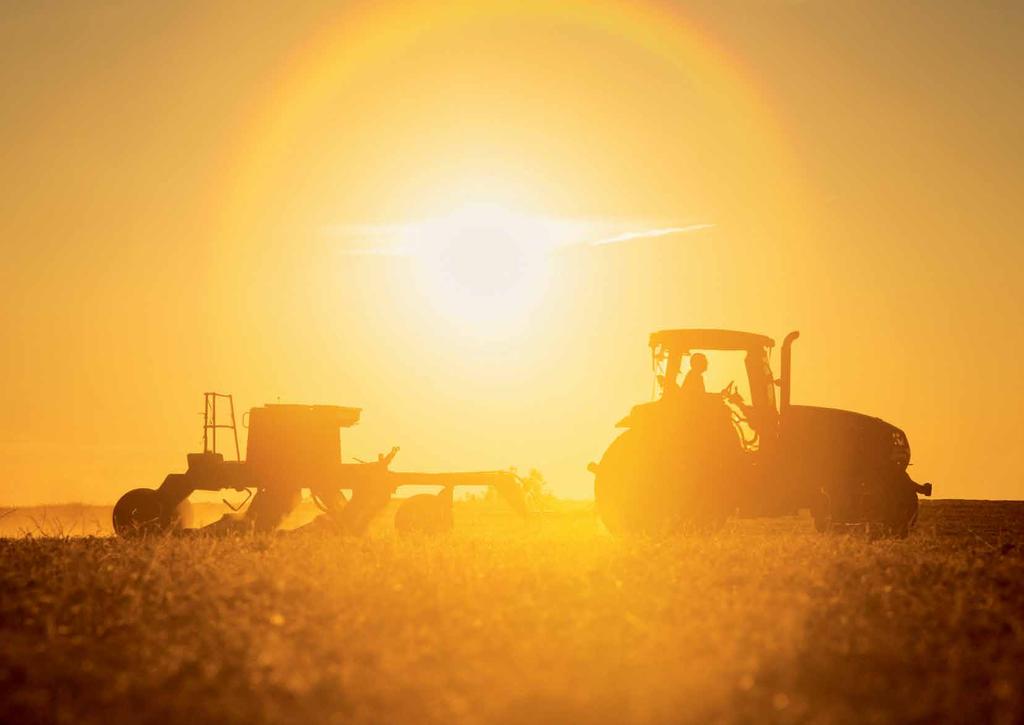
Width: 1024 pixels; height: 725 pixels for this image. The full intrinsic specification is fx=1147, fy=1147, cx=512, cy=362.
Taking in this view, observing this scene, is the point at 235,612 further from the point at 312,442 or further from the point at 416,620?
the point at 312,442

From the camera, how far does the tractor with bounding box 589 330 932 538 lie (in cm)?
1509

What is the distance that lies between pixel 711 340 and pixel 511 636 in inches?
363

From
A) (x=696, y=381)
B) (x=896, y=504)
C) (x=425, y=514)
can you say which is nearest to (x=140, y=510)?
(x=425, y=514)

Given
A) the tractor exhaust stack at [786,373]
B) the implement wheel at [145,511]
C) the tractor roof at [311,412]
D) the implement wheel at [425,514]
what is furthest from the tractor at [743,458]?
the implement wheel at [145,511]

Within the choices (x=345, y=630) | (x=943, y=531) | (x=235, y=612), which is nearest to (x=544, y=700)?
(x=345, y=630)

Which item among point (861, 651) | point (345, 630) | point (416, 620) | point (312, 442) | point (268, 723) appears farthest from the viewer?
point (312, 442)

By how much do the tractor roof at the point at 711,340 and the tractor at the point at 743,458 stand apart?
0.01 metres

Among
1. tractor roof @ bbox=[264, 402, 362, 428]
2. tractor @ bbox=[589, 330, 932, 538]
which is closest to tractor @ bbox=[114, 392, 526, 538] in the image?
tractor roof @ bbox=[264, 402, 362, 428]

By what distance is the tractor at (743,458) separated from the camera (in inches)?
594

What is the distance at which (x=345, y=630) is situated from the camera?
7211mm

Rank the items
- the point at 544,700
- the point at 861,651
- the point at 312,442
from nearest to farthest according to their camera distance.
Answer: the point at 544,700 < the point at 861,651 < the point at 312,442

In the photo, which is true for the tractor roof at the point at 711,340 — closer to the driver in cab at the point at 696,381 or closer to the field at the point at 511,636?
the driver in cab at the point at 696,381

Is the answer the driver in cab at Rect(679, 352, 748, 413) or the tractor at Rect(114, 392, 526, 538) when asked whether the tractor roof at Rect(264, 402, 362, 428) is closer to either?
the tractor at Rect(114, 392, 526, 538)

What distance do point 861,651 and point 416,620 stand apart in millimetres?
2861
